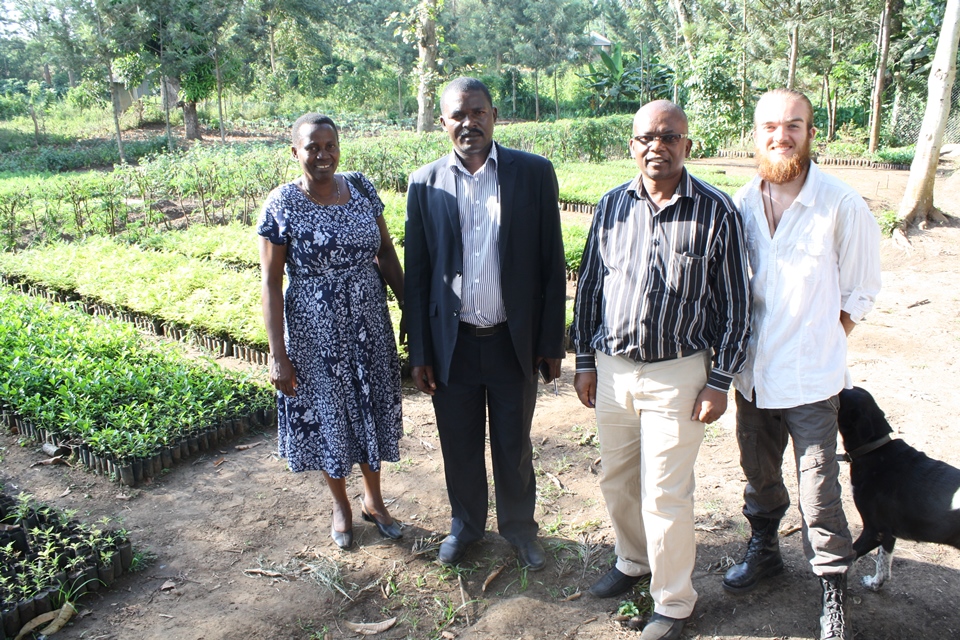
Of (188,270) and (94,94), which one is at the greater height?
(94,94)

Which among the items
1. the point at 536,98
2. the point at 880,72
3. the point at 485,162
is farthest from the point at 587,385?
the point at 536,98

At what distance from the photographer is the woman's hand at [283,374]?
3.21m

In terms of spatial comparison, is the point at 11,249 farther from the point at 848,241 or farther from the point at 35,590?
the point at 848,241

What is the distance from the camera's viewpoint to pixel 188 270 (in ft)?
25.0

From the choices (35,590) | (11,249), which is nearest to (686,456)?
(35,590)

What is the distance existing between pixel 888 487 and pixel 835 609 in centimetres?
53

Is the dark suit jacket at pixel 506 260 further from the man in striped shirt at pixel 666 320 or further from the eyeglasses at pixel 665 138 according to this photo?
the eyeglasses at pixel 665 138

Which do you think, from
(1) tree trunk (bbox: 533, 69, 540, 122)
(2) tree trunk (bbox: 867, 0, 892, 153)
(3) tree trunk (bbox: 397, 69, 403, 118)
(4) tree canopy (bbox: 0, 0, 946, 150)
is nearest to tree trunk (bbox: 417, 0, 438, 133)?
(4) tree canopy (bbox: 0, 0, 946, 150)

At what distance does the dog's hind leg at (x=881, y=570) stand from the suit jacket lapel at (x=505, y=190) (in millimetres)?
1942

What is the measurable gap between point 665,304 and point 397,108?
114 feet

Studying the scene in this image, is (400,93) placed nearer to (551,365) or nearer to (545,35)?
(545,35)

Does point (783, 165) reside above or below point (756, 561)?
above

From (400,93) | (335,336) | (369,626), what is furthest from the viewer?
(400,93)

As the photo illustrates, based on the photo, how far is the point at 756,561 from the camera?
3084 millimetres
